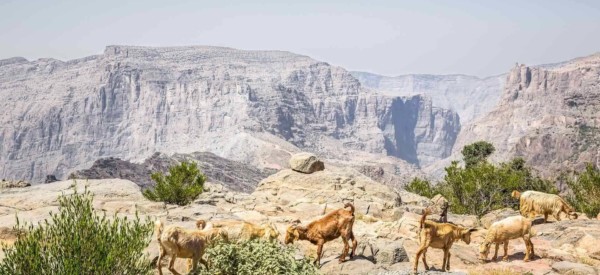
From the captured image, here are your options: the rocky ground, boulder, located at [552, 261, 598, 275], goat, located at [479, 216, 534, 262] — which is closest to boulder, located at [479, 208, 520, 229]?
the rocky ground

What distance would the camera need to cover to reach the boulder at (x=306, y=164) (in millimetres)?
47344

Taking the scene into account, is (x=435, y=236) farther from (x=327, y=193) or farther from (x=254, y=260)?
(x=327, y=193)

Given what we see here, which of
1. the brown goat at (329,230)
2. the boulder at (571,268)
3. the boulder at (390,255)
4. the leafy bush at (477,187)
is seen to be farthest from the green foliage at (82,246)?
the leafy bush at (477,187)

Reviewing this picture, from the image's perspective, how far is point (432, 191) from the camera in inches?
2948

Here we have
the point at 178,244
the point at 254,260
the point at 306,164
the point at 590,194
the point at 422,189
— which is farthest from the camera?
the point at 422,189

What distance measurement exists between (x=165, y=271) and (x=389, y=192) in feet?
92.3

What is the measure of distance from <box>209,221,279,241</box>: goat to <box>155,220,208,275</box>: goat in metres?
1.88

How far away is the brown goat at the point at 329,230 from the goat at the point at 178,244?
3.40 m

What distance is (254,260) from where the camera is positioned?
17.1 metres

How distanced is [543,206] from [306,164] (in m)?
20.9

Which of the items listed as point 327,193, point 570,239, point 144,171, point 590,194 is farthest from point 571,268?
point 144,171

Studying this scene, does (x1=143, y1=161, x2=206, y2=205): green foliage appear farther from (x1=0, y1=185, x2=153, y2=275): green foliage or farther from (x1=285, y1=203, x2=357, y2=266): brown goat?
(x1=0, y1=185, x2=153, y2=275): green foliage

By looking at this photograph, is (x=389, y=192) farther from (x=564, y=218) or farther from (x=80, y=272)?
(x=80, y=272)

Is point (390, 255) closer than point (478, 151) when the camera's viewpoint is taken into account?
Yes
